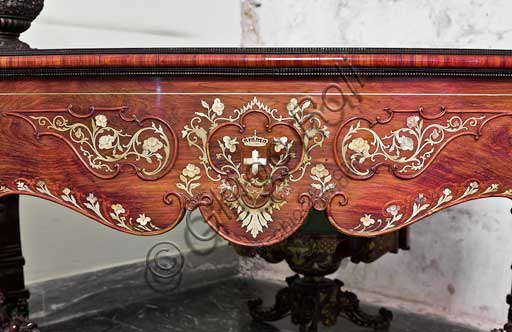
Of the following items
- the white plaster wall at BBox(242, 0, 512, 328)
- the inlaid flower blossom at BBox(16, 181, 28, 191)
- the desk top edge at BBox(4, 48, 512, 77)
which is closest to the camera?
the desk top edge at BBox(4, 48, 512, 77)

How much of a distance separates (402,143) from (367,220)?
13 centimetres

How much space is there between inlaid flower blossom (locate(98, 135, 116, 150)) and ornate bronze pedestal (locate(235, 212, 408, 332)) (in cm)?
63

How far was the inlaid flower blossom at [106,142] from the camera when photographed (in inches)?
35.1

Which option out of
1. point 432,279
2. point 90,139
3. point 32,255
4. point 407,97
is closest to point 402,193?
point 407,97

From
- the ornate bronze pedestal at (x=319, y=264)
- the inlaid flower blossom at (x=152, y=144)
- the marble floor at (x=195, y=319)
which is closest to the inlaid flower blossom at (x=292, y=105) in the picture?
the inlaid flower blossom at (x=152, y=144)

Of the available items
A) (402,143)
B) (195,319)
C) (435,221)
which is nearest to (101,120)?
(402,143)

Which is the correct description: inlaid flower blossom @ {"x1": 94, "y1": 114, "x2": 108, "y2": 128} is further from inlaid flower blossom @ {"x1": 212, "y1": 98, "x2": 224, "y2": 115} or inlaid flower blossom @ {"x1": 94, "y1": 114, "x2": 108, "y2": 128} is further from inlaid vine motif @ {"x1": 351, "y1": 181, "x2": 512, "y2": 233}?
inlaid vine motif @ {"x1": 351, "y1": 181, "x2": 512, "y2": 233}

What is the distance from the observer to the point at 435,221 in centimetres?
184

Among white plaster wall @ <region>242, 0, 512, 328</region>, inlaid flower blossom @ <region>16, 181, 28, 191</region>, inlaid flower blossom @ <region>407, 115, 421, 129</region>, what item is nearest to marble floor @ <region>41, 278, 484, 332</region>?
white plaster wall @ <region>242, 0, 512, 328</region>

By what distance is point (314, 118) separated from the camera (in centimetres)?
85

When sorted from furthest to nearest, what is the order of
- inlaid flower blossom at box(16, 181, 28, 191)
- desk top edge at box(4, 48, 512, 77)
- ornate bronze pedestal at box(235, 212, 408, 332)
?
ornate bronze pedestal at box(235, 212, 408, 332) < inlaid flower blossom at box(16, 181, 28, 191) < desk top edge at box(4, 48, 512, 77)

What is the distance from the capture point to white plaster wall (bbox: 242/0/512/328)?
1688mm

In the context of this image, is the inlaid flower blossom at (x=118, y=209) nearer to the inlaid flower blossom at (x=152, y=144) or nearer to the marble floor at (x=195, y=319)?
the inlaid flower blossom at (x=152, y=144)

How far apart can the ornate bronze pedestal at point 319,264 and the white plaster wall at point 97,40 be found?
1.95ft
